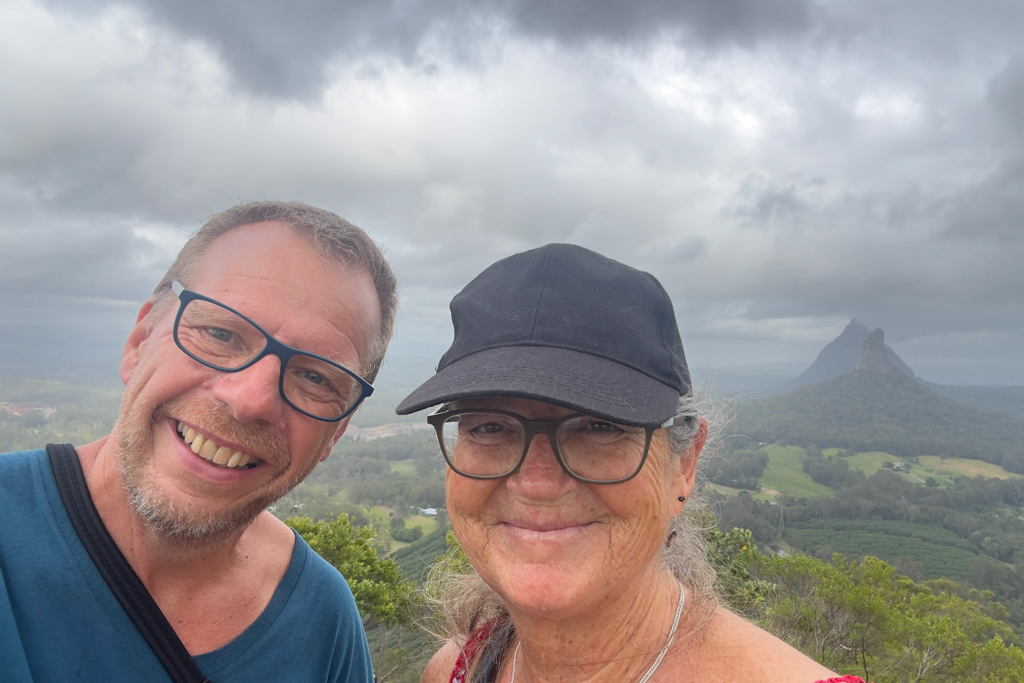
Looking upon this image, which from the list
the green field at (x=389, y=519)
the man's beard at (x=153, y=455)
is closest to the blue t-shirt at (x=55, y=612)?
the man's beard at (x=153, y=455)

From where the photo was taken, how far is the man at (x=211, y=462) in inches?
79.4

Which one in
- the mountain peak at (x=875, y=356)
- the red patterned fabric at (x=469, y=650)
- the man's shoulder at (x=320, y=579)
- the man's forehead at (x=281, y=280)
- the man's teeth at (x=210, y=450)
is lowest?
the red patterned fabric at (x=469, y=650)

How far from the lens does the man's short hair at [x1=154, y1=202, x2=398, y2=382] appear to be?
256 centimetres

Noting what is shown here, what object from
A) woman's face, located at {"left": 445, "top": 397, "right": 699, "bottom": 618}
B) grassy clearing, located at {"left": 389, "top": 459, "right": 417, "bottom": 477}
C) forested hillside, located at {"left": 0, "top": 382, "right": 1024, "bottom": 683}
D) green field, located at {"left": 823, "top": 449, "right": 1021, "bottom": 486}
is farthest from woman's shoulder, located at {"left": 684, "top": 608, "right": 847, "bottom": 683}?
green field, located at {"left": 823, "top": 449, "right": 1021, "bottom": 486}

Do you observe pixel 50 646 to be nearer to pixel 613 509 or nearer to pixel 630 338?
pixel 613 509

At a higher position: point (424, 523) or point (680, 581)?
point (680, 581)

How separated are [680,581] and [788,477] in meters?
110

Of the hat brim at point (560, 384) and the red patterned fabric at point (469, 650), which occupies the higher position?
the hat brim at point (560, 384)

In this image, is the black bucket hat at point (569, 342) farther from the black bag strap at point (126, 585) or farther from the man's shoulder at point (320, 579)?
the man's shoulder at point (320, 579)

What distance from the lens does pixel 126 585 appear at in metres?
2.08

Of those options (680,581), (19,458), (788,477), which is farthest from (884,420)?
(19,458)

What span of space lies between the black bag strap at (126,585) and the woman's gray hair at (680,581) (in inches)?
47.0

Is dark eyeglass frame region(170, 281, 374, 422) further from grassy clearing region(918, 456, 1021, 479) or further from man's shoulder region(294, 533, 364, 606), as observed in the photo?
grassy clearing region(918, 456, 1021, 479)

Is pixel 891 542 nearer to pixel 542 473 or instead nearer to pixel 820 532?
Result: pixel 820 532
